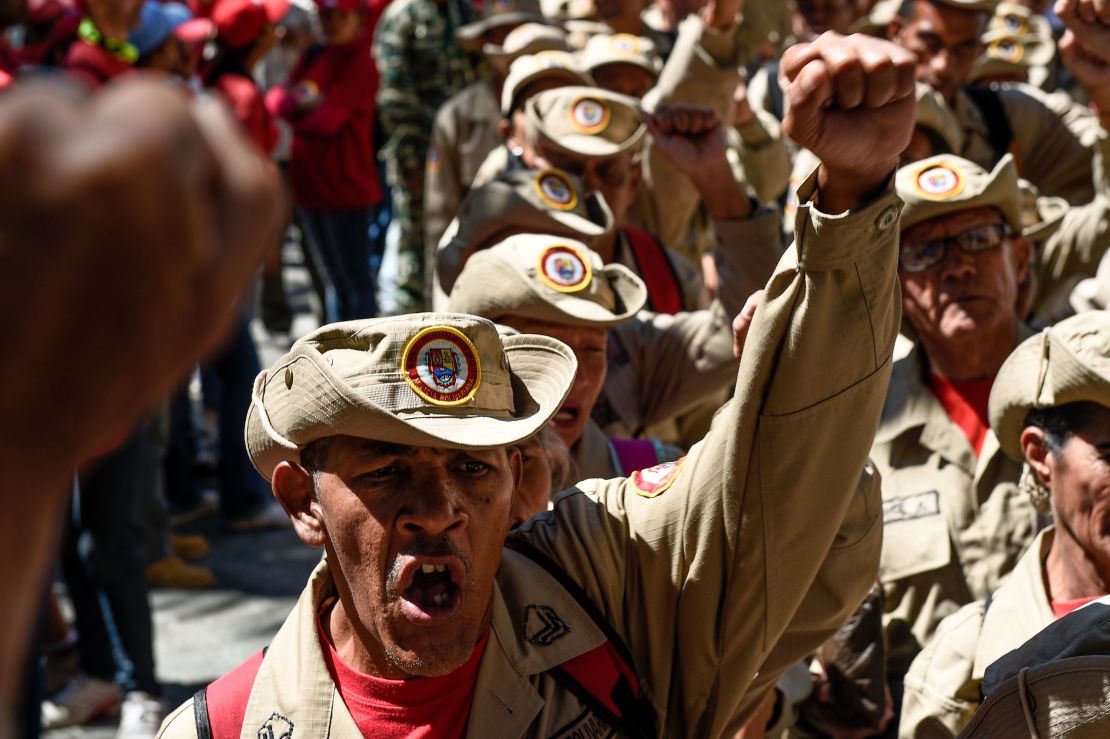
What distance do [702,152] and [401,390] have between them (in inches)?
80.8

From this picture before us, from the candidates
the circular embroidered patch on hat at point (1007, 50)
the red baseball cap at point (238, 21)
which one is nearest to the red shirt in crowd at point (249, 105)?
the red baseball cap at point (238, 21)

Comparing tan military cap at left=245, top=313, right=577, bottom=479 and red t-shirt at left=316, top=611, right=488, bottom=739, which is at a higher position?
tan military cap at left=245, top=313, right=577, bottom=479

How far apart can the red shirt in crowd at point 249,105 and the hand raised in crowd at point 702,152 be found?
109 inches

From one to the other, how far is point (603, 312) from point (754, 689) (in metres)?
1.30

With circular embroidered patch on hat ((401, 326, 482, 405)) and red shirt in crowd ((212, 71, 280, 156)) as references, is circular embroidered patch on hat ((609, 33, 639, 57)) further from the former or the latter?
circular embroidered patch on hat ((401, 326, 482, 405))

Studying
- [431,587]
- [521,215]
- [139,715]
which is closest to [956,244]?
[521,215]

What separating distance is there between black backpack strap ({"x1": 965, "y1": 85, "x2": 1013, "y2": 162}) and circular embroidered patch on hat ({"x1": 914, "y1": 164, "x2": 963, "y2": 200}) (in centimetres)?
181

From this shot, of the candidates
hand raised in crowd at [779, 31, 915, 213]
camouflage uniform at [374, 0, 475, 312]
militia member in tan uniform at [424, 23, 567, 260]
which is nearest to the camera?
hand raised in crowd at [779, 31, 915, 213]

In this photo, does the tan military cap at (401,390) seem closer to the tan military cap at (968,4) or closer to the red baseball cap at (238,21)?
the tan military cap at (968,4)

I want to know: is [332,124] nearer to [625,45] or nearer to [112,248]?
[625,45]

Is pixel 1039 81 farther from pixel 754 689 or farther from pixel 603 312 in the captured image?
pixel 754 689

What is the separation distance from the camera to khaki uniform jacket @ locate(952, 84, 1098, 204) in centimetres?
595

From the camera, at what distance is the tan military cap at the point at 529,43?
7.39 m

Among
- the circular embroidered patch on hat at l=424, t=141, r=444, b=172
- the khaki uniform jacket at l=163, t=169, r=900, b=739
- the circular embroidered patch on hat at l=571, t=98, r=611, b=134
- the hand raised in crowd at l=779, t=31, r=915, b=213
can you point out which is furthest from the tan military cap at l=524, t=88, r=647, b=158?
the hand raised in crowd at l=779, t=31, r=915, b=213
